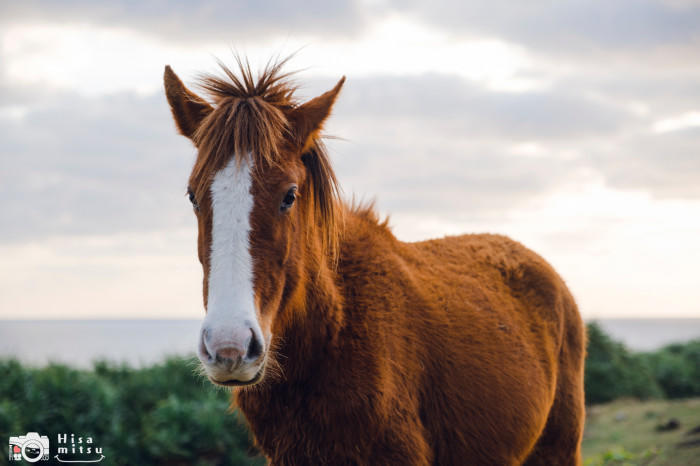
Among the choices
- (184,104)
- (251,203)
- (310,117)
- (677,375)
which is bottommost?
(677,375)

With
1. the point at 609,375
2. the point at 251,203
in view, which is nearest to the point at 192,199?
the point at 251,203

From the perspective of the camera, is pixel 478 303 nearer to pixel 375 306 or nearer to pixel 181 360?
pixel 375 306

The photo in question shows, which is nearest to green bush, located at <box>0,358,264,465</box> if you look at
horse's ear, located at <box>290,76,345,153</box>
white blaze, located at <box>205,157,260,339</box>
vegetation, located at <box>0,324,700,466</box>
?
vegetation, located at <box>0,324,700,466</box>

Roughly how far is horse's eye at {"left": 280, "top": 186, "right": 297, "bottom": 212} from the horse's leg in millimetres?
3052

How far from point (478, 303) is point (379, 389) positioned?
1.30 metres

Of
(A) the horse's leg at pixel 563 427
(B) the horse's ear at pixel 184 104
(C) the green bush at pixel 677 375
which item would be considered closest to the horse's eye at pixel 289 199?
(B) the horse's ear at pixel 184 104

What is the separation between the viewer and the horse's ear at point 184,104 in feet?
11.0

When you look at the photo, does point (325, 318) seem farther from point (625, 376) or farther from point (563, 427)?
point (625, 376)

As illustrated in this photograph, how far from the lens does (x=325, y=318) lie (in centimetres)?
323

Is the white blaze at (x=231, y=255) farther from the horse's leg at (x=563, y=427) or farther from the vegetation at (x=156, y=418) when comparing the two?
the vegetation at (x=156, y=418)

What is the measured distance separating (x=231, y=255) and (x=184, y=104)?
1194mm

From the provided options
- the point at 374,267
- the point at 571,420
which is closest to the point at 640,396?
the point at 571,420

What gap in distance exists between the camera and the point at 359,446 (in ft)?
10.3

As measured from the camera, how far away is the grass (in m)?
7.34
